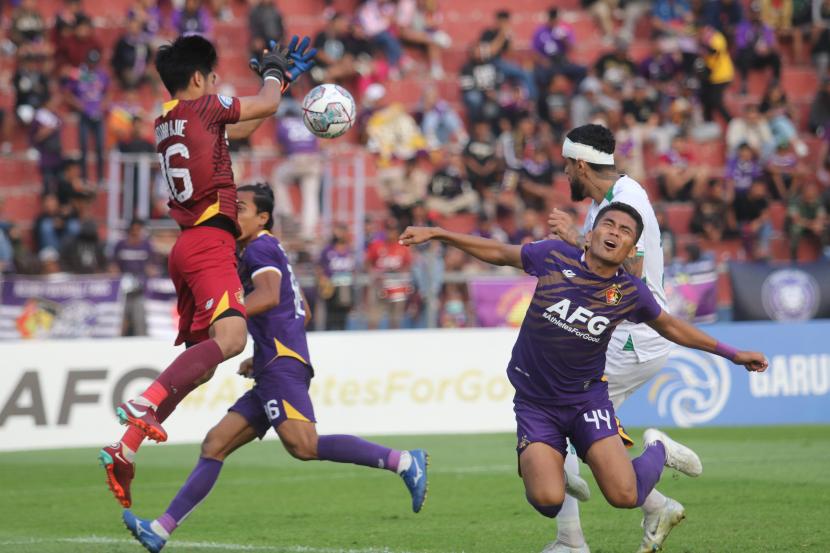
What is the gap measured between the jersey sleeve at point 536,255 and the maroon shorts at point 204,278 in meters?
1.64

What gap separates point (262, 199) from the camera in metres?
8.40

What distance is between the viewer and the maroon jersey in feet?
25.4

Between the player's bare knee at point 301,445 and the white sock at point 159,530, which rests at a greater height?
the player's bare knee at point 301,445

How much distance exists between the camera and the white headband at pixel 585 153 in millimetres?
7941

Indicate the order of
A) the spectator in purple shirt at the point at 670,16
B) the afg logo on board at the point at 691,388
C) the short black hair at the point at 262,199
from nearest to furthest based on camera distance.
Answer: the short black hair at the point at 262,199
the afg logo on board at the point at 691,388
the spectator in purple shirt at the point at 670,16

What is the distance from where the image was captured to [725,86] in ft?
80.9

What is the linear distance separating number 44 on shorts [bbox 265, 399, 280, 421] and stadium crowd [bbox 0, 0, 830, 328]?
409 inches

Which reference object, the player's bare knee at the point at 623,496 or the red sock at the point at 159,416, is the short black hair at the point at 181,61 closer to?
the red sock at the point at 159,416

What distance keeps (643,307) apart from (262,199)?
102 inches

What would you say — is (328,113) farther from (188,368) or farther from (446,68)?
(446,68)

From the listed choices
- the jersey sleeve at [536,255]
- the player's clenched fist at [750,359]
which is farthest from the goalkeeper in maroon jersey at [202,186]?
the player's clenched fist at [750,359]

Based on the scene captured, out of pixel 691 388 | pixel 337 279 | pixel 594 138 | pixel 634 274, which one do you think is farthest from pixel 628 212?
pixel 337 279

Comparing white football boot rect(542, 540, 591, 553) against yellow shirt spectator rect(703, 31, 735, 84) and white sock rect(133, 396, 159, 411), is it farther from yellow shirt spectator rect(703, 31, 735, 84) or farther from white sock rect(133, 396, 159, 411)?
yellow shirt spectator rect(703, 31, 735, 84)

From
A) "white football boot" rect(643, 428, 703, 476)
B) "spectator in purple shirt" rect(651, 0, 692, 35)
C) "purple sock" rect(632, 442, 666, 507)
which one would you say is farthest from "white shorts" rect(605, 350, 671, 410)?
"spectator in purple shirt" rect(651, 0, 692, 35)
